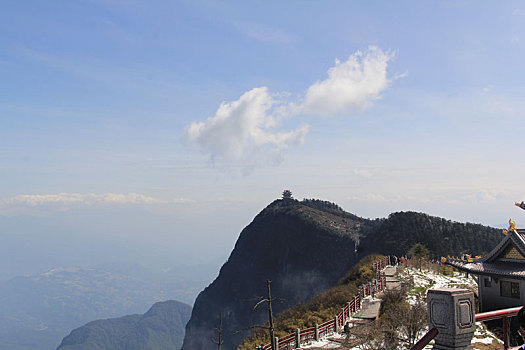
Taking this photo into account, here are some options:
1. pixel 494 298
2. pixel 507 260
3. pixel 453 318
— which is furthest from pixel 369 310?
pixel 453 318

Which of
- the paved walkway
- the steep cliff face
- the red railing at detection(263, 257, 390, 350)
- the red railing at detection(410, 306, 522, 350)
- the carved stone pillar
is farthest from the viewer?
the steep cliff face

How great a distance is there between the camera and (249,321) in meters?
108

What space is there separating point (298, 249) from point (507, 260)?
88.2 m

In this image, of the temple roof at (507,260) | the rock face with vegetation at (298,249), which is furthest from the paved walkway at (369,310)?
the rock face with vegetation at (298,249)

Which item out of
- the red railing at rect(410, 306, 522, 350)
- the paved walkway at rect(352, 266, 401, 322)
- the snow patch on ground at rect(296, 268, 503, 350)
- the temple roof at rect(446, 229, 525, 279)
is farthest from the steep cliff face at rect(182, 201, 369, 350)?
the red railing at rect(410, 306, 522, 350)

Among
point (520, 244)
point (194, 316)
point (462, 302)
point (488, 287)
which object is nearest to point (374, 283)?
point (488, 287)

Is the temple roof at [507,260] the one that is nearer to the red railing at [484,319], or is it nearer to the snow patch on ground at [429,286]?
the snow patch on ground at [429,286]

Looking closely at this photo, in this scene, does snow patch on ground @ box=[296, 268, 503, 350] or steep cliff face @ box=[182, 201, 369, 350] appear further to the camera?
steep cliff face @ box=[182, 201, 369, 350]

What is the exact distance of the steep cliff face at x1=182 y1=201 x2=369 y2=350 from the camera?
99625 millimetres

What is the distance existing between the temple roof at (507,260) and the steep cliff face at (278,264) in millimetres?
67505

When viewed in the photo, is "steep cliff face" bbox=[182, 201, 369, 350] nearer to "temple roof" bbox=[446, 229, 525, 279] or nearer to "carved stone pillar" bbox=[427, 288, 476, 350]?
"temple roof" bbox=[446, 229, 525, 279]

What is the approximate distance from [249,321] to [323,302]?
8577 cm

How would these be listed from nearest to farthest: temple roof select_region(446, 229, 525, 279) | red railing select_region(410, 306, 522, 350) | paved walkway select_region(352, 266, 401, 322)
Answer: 1. red railing select_region(410, 306, 522, 350)
2. temple roof select_region(446, 229, 525, 279)
3. paved walkway select_region(352, 266, 401, 322)

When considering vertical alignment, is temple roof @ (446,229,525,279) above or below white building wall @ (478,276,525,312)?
above
